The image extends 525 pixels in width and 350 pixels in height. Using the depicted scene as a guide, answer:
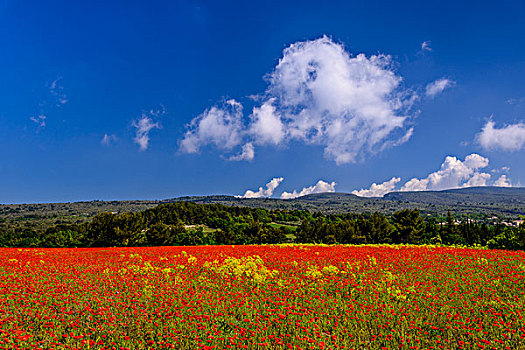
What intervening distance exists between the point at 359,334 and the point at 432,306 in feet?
9.83

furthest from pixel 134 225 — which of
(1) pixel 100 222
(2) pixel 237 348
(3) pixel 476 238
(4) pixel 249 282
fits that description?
(3) pixel 476 238

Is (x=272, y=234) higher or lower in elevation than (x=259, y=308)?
lower

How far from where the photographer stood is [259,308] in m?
7.91

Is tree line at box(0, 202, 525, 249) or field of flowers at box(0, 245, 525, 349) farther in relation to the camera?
tree line at box(0, 202, 525, 249)

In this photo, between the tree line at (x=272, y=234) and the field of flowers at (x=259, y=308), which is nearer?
the field of flowers at (x=259, y=308)

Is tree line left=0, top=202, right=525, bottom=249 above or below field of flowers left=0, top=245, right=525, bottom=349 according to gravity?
below

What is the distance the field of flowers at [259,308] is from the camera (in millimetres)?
6078

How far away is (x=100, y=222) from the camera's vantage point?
141 feet

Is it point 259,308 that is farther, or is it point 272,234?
point 272,234

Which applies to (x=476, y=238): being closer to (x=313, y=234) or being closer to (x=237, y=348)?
(x=313, y=234)

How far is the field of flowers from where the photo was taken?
6.08 meters

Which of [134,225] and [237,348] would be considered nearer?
[237,348]

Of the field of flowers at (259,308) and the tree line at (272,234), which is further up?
the field of flowers at (259,308)

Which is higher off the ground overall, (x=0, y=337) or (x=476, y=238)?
(x=0, y=337)
